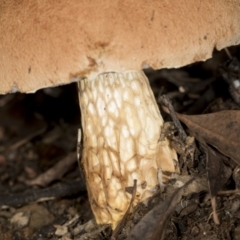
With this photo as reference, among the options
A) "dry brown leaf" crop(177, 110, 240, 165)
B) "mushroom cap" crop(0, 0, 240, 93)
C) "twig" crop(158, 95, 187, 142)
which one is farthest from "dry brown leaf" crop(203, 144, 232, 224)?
"mushroom cap" crop(0, 0, 240, 93)

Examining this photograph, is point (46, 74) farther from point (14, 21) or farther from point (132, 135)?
point (132, 135)

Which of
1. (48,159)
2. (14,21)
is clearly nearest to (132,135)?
(14,21)

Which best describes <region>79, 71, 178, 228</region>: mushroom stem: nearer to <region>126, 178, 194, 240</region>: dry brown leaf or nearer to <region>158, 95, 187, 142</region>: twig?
<region>158, 95, 187, 142</region>: twig

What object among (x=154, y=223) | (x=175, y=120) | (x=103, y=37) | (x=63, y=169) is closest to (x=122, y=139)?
(x=175, y=120)

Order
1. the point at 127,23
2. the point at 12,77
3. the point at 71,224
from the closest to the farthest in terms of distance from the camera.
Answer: the point at 127,23 < the point at 12,77 < the point at 71,224

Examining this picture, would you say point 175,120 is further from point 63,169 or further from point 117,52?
point 63,169

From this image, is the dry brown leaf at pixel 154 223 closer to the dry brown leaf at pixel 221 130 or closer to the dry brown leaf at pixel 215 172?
the dry brown leaf at pixel 215 172
